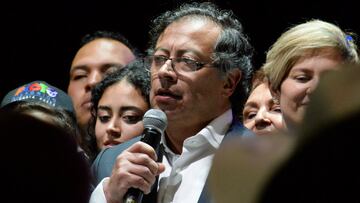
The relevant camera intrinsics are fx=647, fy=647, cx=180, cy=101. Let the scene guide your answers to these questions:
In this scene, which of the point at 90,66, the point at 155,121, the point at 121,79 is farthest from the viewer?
the point at 90,66

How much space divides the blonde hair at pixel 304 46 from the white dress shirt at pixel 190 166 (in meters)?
0.22

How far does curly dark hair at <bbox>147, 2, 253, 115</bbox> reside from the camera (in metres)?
2.04

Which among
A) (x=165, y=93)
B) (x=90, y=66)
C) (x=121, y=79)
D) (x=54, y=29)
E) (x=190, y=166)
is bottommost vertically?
(x=190, y=166)

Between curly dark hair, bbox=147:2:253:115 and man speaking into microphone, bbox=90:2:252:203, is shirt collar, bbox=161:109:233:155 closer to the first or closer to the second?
man speaking into microphone, bbox=90:2:252:203

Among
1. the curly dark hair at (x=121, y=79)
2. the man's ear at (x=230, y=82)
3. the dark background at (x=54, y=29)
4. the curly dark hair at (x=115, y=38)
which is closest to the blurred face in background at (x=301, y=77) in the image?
the man's ear at (x=230, y=82)

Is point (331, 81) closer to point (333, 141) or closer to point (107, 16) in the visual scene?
point (333, 141)

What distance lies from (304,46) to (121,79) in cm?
92

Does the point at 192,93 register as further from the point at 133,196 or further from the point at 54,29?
the point at 54,29

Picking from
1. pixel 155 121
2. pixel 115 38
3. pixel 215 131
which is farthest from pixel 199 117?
pixel 115 38

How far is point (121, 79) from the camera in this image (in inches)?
97.4

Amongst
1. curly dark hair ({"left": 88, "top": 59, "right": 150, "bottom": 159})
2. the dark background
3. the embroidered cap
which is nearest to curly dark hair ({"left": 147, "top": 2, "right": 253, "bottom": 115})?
curly dark hair ({"left": 88, "top": 59, "right": 150, "bottom": 159})

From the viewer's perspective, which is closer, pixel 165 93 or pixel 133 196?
pixel 133 196

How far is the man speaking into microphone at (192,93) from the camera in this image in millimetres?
1795

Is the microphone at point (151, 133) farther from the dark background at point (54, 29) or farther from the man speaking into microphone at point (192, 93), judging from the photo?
the dark background at point (54, 29)
